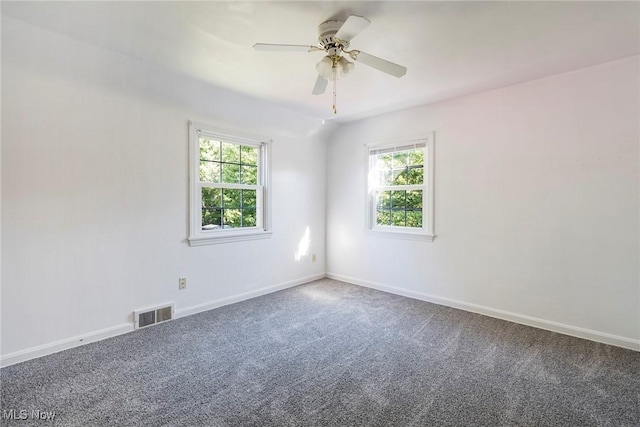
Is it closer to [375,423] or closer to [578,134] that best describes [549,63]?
[578,134]

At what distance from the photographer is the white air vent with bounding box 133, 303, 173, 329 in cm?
279

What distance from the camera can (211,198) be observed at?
135 inches

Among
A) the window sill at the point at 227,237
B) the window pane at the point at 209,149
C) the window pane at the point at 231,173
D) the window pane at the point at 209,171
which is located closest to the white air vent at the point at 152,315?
the window sill at the point at 227,237

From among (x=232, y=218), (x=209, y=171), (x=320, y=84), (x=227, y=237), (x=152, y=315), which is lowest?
(x=152, y=315)

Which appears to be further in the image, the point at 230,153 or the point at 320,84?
the point at 230,153

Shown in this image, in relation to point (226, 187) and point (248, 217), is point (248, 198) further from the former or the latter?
point (226, 187)

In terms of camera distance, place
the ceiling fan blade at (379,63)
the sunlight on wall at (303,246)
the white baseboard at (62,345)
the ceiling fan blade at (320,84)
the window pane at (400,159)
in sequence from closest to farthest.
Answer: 1. the ceiling fan blade at (379,63)
2. the white baseboard at (62,345)
3. the ceiling fan blade at (320,84)
4. the window pane at (400,159)
5. the sunlight on wall at (303,246)

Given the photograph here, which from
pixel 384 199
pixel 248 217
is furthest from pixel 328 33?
pixel 384 199

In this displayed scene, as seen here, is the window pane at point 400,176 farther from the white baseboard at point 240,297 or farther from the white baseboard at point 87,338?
the white baseboard at point 87,338

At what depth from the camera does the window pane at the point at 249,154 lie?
3.74m

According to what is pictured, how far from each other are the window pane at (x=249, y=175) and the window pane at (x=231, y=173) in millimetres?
57

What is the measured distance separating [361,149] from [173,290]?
2.92 m

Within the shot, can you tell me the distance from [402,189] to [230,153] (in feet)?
7.13

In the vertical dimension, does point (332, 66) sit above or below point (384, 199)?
above
